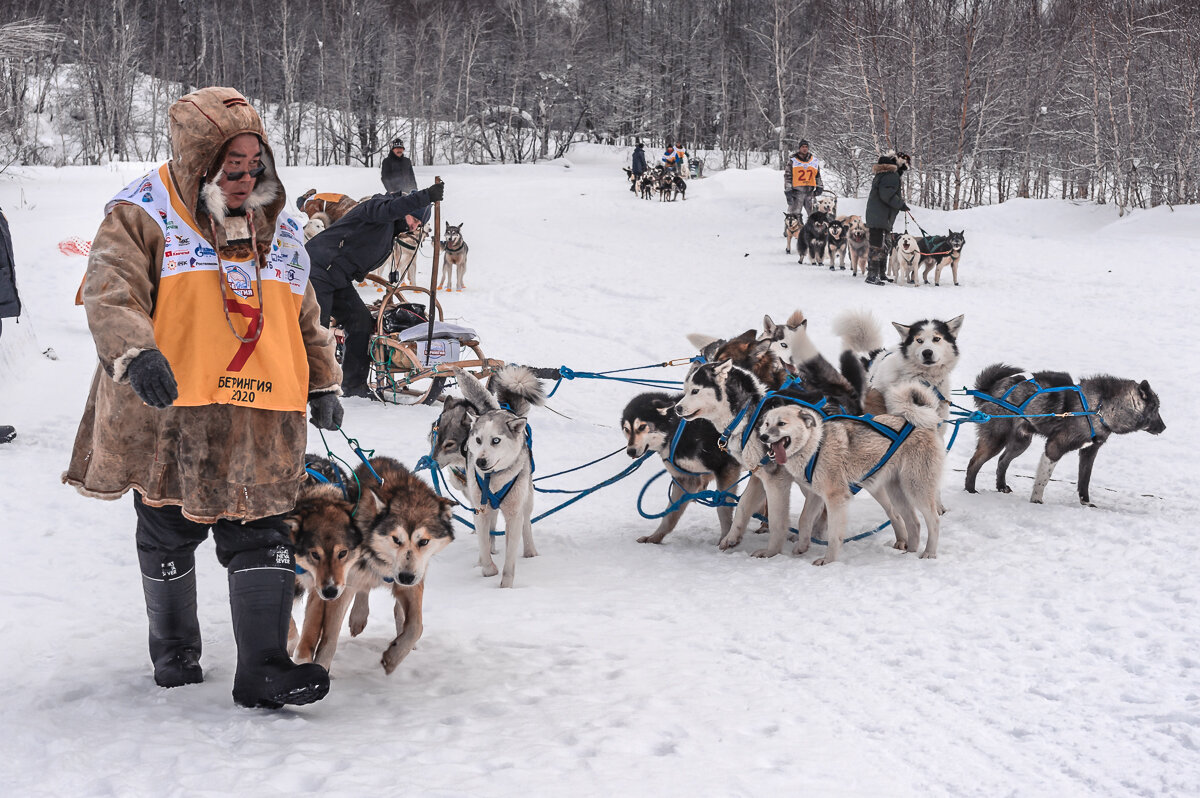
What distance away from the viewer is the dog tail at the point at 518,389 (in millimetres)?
3936

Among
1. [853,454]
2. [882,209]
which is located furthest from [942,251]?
[853,454]

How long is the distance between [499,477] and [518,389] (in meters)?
0.51

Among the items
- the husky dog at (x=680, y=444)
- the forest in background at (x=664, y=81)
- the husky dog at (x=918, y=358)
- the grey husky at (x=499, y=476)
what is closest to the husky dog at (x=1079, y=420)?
the husky dog at (x=918, y=358)

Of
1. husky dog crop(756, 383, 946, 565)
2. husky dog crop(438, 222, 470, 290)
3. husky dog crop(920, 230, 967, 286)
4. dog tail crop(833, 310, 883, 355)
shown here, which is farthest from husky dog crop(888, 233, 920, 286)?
husky dog crop(756, 383, 946, 565)

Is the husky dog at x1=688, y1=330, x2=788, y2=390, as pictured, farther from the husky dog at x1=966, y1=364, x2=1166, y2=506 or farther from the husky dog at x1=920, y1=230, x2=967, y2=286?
the husky dog at x1=920, y1=230, x2=967, y2=286

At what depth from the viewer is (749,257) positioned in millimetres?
13188

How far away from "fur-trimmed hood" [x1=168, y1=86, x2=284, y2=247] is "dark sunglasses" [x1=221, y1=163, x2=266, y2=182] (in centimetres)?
2

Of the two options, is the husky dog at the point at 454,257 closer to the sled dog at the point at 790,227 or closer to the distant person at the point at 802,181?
the sled dog at the point at 790,227

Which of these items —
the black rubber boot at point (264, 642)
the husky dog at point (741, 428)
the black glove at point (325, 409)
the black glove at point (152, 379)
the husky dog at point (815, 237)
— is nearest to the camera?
the black glove at point (152, 379)

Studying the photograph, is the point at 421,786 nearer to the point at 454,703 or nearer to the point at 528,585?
the point at 454,703

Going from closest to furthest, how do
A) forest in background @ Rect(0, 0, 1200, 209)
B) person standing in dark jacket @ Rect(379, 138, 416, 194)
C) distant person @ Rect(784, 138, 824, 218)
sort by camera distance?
person standing in dark jacket @ Rect(379, 138, 416, 194) → distant person @ Rect(784, 138, 824, 218) → forest in background @ Rect(0, 0, 1200, 209)

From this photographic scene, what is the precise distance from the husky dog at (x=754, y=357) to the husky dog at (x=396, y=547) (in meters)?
2.18

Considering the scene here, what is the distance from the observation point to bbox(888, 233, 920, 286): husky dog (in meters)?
10.8

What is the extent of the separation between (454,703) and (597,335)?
6555 millimetres
